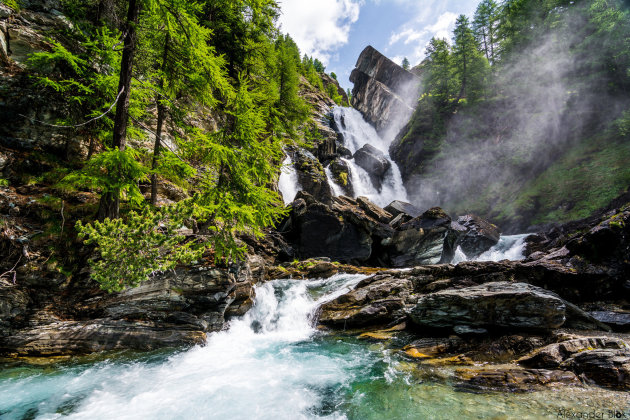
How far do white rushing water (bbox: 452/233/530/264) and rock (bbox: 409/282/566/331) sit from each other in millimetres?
16132

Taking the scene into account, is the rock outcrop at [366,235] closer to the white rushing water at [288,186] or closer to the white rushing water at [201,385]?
the white rushing water at [288,186]

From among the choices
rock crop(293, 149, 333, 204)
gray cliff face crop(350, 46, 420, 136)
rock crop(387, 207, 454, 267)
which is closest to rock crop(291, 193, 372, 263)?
rock crop(387, 207, 454, 267)

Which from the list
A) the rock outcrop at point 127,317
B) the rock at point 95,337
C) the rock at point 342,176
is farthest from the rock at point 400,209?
the rock at point 95,337

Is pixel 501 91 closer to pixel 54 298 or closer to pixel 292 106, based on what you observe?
pixel 292 106

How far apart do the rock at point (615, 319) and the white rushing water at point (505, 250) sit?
46.5 feet

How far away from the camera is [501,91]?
108 ft

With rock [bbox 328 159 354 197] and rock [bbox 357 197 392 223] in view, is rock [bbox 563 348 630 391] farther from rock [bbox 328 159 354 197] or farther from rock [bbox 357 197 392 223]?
rock [bbox 328 159 354 197]

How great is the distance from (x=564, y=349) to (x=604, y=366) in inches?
27.3

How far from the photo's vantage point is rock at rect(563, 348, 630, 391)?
4.23 metres

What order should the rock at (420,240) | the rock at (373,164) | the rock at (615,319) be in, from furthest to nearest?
the rock at (373,164)
the rock at (420,240)
the rock at (615,319)

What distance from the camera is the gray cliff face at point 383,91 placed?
2154 inches

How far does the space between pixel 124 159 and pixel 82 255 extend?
3544 millimetres

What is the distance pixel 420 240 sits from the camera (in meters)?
20.5

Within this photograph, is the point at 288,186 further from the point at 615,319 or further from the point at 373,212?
the point at 615,319
